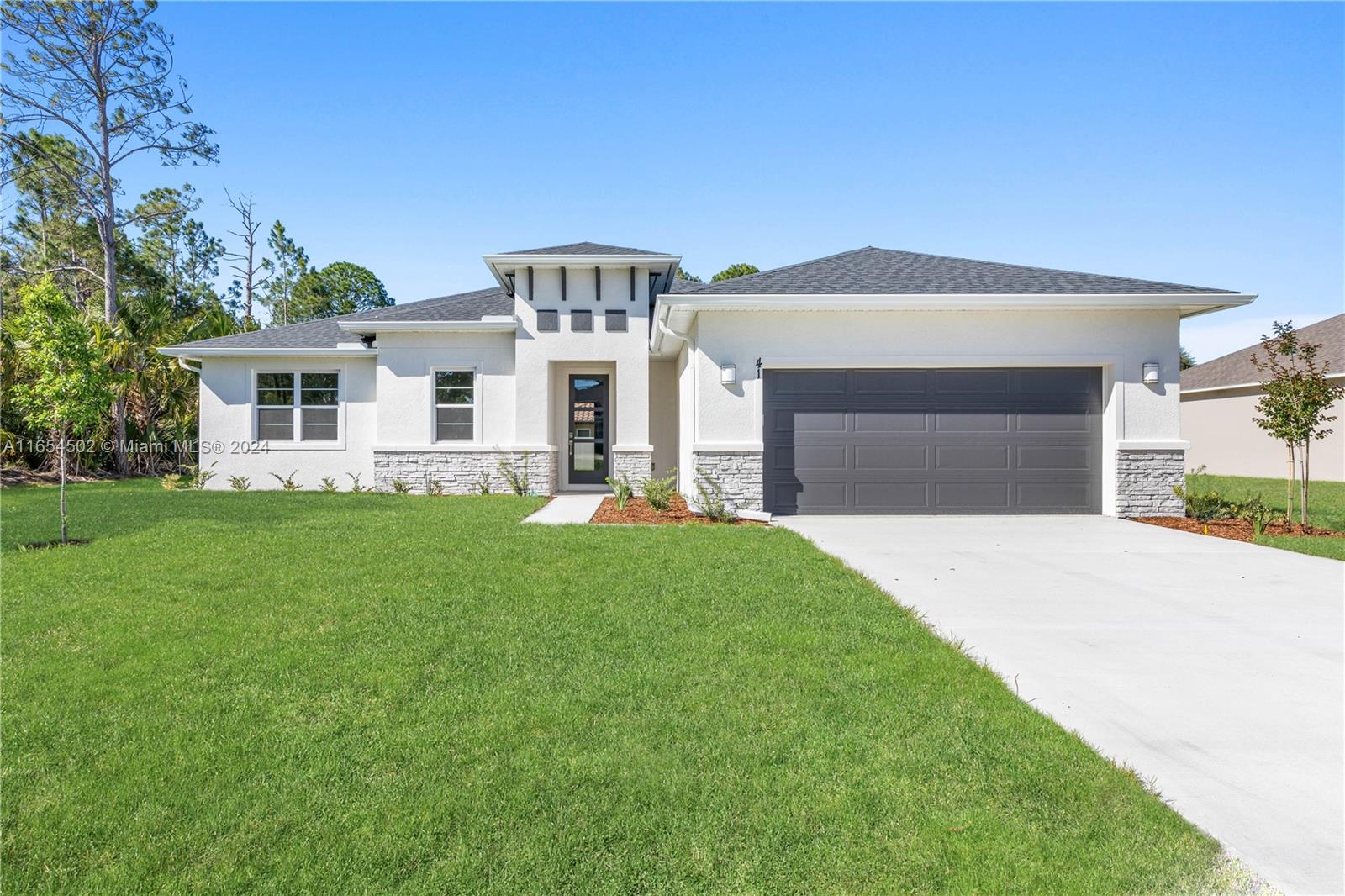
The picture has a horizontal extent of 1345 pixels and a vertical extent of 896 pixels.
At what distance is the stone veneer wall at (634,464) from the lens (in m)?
13.4

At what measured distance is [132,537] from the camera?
25.9ft

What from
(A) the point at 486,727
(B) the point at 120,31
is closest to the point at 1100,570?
(A) the point at 486,727

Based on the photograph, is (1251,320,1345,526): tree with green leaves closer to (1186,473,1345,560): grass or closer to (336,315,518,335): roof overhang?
(1186,473,1345,560): grass

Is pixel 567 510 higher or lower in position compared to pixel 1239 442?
lower

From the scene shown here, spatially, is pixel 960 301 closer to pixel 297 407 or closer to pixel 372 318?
pixel 372 318

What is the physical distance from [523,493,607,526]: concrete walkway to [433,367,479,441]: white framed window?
8.98ft

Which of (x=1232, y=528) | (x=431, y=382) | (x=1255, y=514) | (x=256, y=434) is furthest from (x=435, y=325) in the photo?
(x=1255, y=514)

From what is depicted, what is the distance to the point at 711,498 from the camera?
404 inches

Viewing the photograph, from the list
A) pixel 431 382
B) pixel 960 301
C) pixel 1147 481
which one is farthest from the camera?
pixel 431 382

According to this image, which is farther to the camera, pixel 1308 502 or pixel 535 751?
pixel 1308 502

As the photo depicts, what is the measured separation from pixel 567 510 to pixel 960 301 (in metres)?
7.22

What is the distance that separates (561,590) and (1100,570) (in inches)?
223

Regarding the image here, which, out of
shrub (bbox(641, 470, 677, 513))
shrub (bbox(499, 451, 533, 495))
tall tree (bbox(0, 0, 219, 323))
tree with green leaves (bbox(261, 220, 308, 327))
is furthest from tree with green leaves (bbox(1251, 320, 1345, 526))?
tree with green leaves (bbox(261, 220, 308, 327))

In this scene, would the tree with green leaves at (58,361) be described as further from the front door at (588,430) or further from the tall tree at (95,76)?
the tall tree at (95,76)
